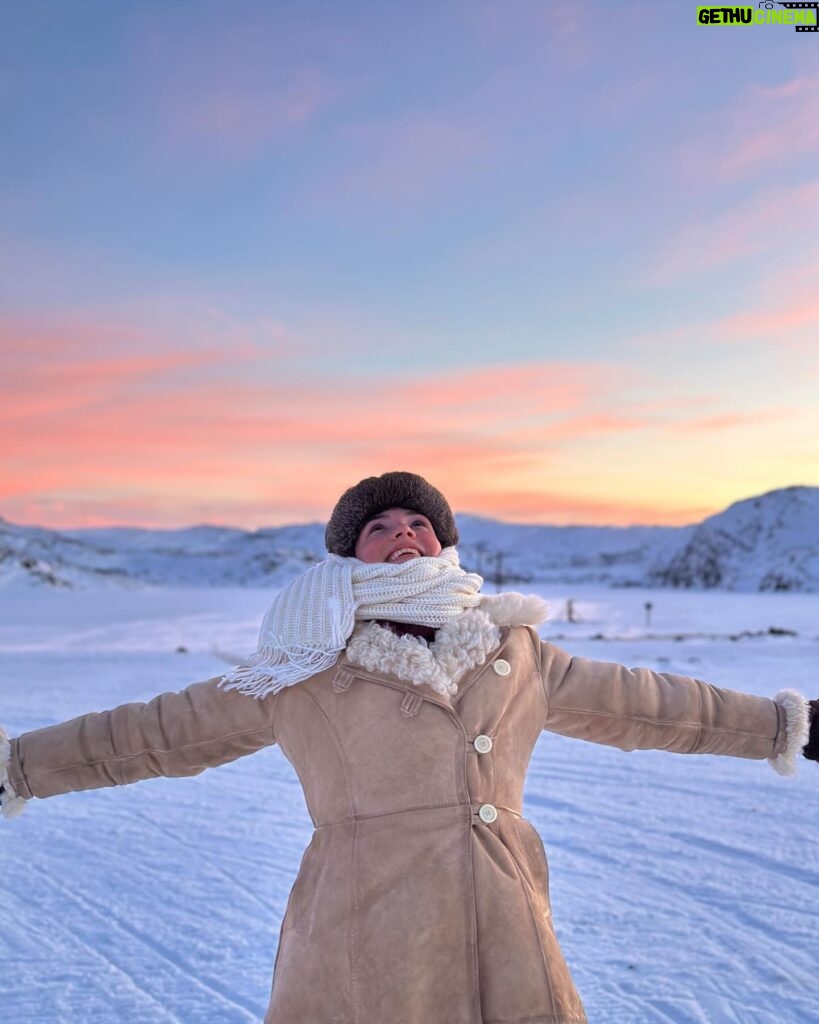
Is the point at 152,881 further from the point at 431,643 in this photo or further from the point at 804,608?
the point at 804,608

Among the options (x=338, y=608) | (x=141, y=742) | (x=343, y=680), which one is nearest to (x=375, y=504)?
(x=338, y=608)

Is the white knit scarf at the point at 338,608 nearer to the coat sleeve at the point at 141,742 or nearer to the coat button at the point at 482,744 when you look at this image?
Answer: the coat sleeve at the point at 141,742

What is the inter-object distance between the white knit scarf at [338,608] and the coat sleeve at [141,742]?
3.1 inches

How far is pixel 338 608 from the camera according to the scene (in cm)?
192

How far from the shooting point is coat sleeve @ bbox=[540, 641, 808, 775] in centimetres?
211

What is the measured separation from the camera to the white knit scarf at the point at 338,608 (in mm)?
1925

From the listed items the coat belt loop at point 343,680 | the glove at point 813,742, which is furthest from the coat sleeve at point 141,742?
the glove at point 813,742

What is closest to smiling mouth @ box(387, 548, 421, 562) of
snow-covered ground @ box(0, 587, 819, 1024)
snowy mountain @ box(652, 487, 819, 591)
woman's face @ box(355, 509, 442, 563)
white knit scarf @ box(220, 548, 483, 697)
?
woman's face @ box(355, 509, 442, 563)

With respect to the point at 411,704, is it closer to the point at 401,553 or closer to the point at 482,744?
the point at 482,744

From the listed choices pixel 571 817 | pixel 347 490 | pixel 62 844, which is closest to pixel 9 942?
pixel 62 844

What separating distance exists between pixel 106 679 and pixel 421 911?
28.9ft

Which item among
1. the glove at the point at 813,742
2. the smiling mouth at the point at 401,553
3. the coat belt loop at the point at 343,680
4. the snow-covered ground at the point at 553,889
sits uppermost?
the smiling mouth at the point at 401,553

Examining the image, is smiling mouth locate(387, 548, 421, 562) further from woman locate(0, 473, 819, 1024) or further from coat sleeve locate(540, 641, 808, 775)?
coat sleeve locate(540, 641, 808, 775)

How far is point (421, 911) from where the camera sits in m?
1.71
